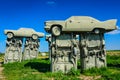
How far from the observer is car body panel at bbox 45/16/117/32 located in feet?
54.7

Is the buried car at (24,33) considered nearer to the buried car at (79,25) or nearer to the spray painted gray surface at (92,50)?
the buried car at (79,25)

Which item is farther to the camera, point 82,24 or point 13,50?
point 13,50

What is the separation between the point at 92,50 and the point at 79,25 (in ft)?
6.66

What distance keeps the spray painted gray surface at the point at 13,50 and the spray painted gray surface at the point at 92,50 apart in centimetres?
1171

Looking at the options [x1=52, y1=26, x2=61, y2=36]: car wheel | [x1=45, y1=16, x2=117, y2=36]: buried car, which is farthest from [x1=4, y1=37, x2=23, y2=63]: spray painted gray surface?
[x1=52, y1=26, x2=61, y2=36]: car wheel

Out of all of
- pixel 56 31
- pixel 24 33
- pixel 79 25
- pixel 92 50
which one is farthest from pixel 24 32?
pixel 92 50

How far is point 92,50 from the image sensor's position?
56.2 feet

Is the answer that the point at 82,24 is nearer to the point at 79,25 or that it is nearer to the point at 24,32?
the point at 79,25

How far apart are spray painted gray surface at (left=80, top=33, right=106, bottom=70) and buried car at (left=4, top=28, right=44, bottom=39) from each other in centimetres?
1135

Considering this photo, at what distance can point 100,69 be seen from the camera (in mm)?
16781

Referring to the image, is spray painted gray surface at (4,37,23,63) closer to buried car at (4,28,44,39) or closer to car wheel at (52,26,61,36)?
buried car at (4,28,44,39)

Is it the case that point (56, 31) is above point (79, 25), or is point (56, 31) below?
below

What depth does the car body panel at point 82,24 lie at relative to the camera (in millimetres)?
16688

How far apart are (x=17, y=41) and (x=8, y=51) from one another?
1.48m
